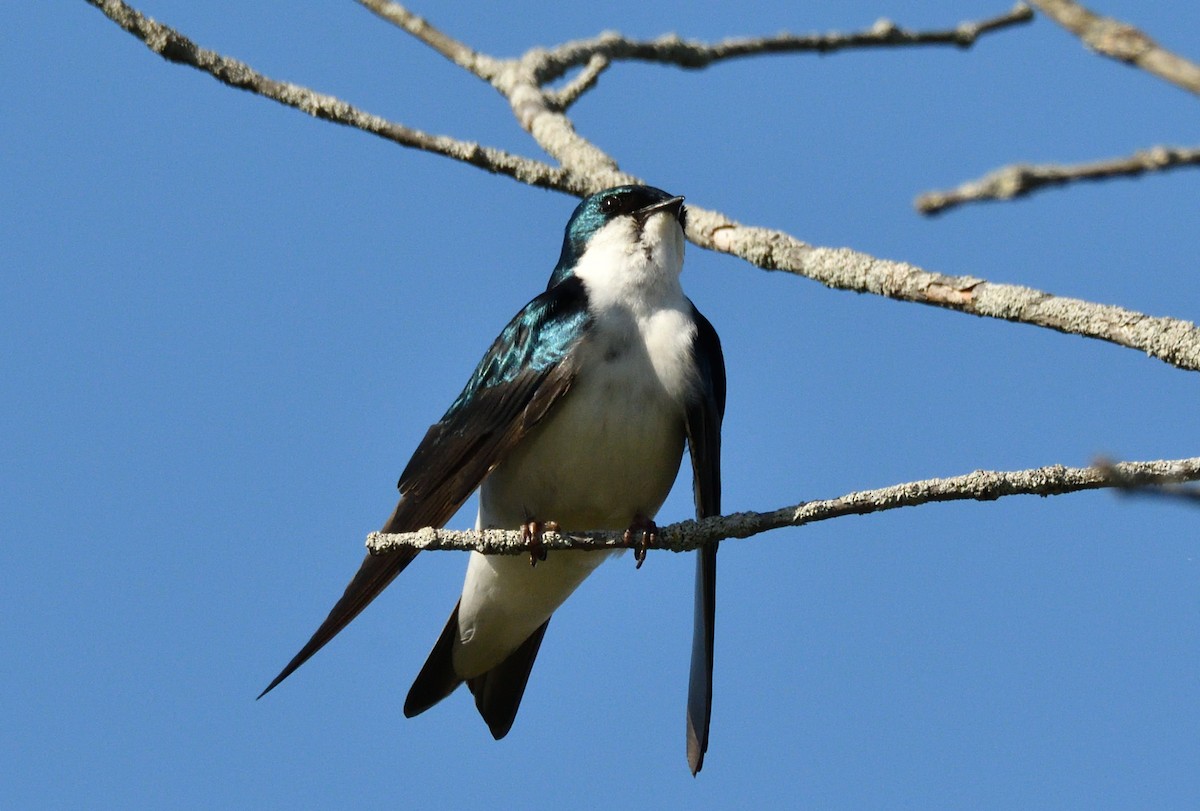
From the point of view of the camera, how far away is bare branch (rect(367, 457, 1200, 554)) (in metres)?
2.61

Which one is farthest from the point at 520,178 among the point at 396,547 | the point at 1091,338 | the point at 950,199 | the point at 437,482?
the point at 950,199

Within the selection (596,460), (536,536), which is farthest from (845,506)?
(596,460)

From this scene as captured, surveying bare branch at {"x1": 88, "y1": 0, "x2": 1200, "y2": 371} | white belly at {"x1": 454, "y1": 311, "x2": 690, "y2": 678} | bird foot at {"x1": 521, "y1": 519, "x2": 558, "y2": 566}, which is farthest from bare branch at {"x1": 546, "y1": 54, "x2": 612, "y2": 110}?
bird foot at {"x1": 521, "y1": 519, "x2": 558, "y2": 566}

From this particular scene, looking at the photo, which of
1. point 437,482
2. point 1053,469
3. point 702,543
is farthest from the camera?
point 437,482

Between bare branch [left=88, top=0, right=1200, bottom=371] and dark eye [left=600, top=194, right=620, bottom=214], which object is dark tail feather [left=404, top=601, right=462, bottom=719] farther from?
bare branch [left=88, top=0, right=1200, bottom=371]

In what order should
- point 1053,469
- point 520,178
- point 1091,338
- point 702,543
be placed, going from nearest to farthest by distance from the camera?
1. point 1053,469
2. point 1091,338
3. point 702,543
4. point 520,178

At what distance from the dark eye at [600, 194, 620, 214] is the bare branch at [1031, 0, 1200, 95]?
145 inches

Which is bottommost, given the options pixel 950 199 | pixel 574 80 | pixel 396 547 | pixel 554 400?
pixel 950 199

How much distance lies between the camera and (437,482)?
4859 millimetres

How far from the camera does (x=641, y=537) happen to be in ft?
13.8

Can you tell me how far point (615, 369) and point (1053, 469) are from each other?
2.26 meters

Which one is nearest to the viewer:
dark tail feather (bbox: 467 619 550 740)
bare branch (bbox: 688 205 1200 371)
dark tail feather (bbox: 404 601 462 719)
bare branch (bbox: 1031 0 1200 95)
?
bare branch (bbox: 1031 0 1200 95)

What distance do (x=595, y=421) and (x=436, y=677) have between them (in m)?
1.45

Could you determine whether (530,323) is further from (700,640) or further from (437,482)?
(700,640)
